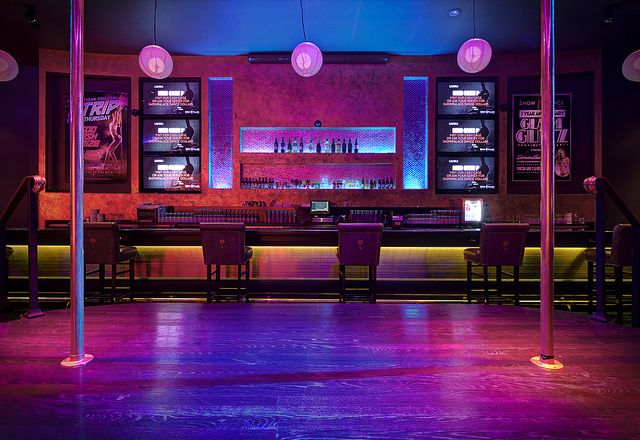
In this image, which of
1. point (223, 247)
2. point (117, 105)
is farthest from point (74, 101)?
point (117, 105)

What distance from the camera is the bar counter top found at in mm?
5227

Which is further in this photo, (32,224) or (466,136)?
(466,136)

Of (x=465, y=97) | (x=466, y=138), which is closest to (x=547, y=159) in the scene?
(x=466, y=138)

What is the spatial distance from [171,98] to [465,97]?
16.9 ft

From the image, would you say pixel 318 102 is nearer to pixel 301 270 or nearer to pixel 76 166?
pixel 301 270

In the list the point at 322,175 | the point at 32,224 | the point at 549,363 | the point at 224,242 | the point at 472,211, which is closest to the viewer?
the point at 549,363

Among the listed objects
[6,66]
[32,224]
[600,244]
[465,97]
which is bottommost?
[600,244]

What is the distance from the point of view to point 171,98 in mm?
7406

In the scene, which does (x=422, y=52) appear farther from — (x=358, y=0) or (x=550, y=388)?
(x=550, y=388)

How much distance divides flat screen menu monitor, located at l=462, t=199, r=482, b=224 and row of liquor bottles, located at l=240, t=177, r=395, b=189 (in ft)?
4.22

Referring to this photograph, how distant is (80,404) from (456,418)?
131 centimetres

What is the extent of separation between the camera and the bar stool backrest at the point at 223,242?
4703 millimetres

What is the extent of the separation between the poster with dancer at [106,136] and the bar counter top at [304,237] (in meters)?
2.34

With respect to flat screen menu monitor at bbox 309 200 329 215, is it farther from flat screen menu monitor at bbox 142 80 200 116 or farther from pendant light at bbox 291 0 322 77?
flat screen menu monitor at bbox 142 80 200 116
